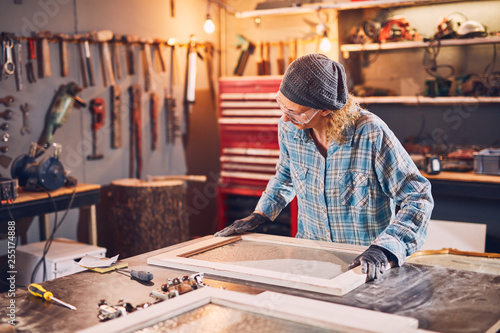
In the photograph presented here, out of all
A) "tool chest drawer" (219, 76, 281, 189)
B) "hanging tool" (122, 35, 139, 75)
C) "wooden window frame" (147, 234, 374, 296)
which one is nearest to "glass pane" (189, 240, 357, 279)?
"wooden window frame" (147, 234, 374, 296)

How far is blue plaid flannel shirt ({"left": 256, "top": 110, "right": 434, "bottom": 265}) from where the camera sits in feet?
6.63

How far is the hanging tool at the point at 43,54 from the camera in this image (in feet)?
13.6

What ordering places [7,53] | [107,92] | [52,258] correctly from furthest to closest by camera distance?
[107,92] → [7,53] → [52,258]

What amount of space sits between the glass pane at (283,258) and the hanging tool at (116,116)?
2.73 metres

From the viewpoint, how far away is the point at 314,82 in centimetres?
210

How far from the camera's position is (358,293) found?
67.2 inches

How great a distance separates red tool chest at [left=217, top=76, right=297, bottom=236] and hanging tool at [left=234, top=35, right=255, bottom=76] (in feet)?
2.16

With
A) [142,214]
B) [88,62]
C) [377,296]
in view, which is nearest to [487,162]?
[142,214]

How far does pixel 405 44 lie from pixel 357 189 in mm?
2578

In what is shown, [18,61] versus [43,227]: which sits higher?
[18,61]

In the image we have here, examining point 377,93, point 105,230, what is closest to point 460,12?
point 377,93

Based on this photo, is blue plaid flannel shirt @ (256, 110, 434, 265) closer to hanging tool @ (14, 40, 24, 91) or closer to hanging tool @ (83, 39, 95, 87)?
hanging tool @ (14, 40, 24, 91)

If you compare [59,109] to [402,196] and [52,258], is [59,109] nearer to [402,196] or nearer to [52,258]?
[52,258]

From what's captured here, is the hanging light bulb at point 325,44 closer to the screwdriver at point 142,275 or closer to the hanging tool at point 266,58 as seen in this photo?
the hanging tool at point 266,58
